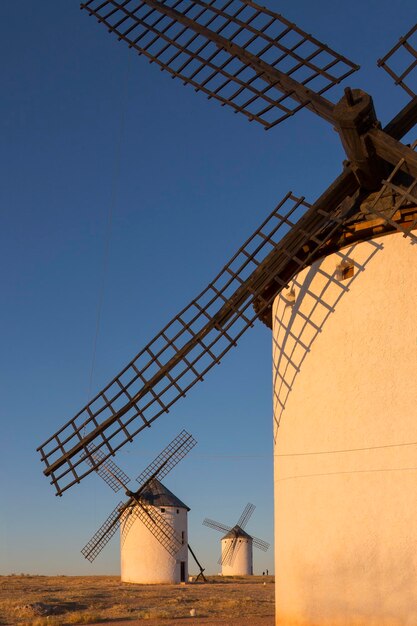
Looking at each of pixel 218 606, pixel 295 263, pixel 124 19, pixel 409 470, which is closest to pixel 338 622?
pixel 409 470

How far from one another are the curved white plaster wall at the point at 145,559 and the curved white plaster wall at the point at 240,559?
1149 centimetres

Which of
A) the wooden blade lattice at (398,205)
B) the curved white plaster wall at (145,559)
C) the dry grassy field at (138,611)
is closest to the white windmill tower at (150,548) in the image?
the curved white plaster wall at (145,559)

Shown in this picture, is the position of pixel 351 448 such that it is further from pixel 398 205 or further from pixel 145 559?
pixel 145 559

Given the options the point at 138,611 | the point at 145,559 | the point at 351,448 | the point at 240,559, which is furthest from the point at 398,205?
the point at 240,559

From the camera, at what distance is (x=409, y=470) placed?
8.86 meters

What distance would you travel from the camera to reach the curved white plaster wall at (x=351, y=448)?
888 cm

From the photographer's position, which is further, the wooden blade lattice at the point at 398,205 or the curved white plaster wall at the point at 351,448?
the wooden blade lattice at the point at 398,205

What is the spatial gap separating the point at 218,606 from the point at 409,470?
1297 centimetres

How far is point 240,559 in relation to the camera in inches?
1813

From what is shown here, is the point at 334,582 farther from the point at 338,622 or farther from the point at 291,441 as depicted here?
the point at 291,441

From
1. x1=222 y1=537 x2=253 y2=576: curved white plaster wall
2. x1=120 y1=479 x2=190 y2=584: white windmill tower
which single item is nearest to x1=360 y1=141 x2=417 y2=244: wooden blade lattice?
x1=120 y1=479 x2=190 y2=584: white windmill tower

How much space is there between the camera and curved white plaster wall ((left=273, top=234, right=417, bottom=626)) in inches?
349

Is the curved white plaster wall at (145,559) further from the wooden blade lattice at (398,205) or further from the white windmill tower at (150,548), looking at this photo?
the wooden blade lattice at (398,205)

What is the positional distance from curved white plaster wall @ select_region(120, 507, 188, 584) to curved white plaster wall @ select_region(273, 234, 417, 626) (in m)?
25.0
